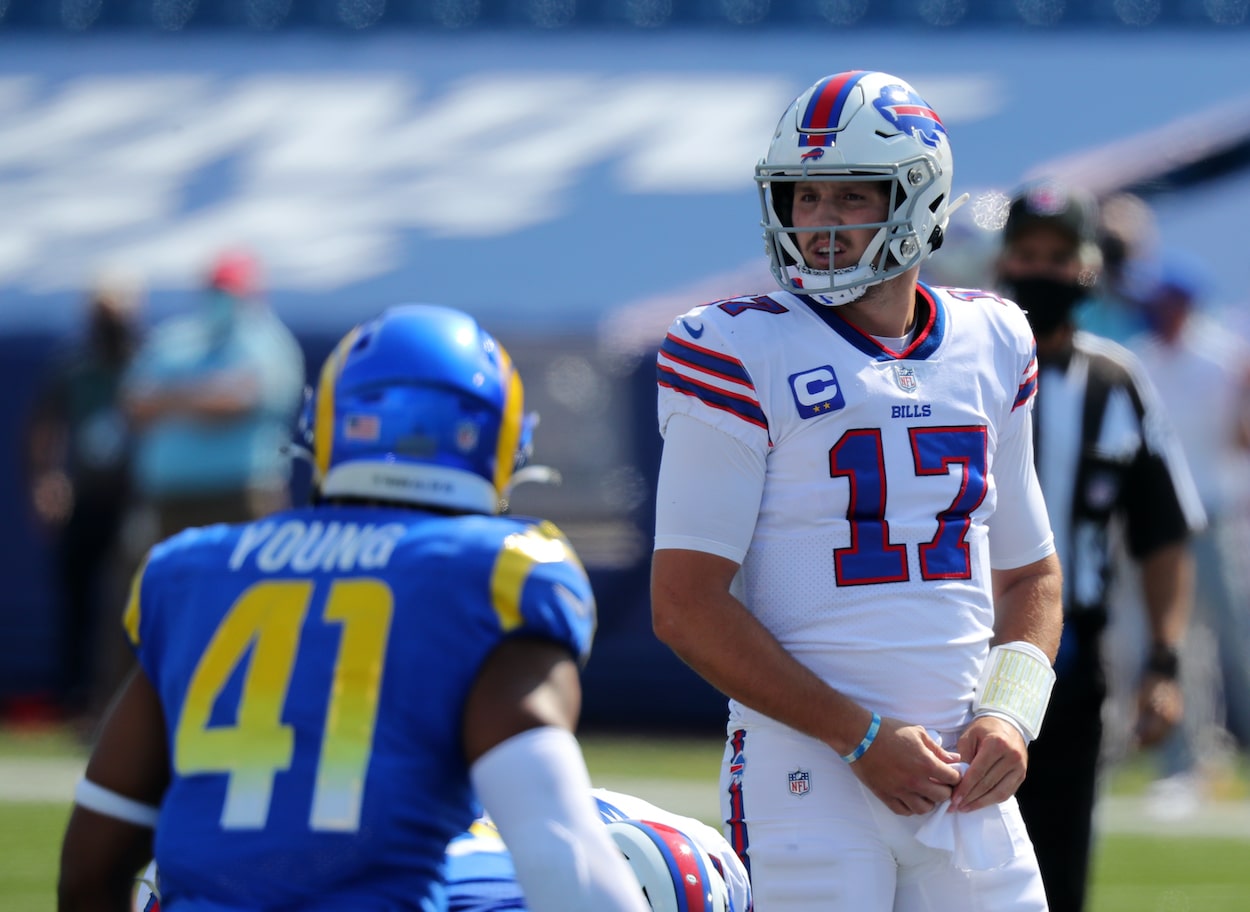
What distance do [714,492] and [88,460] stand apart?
7.14 meters

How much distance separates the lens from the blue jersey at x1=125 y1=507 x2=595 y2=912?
2.29 meters

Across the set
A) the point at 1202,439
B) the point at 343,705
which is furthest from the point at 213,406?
the point at 343,705

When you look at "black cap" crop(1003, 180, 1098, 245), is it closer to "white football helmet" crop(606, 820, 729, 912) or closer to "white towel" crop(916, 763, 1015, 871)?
"white towel" crop(916, 763, 1015, 871)

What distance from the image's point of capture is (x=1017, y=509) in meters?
3.18

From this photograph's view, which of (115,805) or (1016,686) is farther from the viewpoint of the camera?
(1016,686)

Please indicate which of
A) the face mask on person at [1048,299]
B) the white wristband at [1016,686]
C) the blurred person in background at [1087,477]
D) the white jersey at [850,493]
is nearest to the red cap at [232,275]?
the blurred person in background at [1087,477]

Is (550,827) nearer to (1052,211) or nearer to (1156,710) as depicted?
(1156,710)

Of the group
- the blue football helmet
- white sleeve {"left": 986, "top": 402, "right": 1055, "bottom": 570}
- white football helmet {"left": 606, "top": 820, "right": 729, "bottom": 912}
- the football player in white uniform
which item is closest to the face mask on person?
white sleeve {"left": 986, "top": 402, "right": 1055, "bottom": 570}

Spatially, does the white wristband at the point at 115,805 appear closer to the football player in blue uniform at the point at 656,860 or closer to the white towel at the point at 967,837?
the football player in blue uniform at the point at 656,860

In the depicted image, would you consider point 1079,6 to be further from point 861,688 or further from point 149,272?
point 861,688

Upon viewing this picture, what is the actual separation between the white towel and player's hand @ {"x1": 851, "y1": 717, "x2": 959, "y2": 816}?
3 cm

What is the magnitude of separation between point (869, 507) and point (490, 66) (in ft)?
35.0

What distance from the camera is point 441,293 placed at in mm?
10805

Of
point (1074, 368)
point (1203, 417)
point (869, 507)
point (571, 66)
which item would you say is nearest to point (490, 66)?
point (571, 66)
